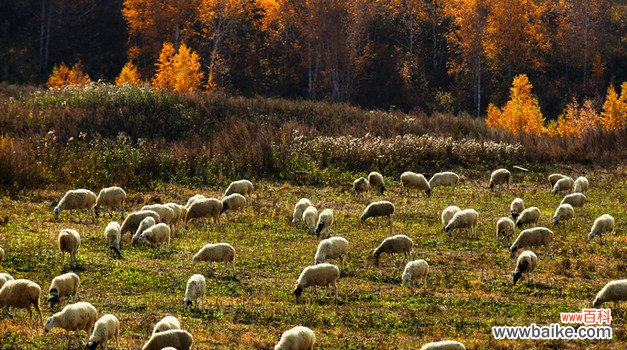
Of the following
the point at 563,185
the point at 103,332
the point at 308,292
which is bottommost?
the point at 308,292

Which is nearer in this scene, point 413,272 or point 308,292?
point 308,292

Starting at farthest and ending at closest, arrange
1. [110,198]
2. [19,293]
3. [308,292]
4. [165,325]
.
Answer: [110,198] → [308,292] → [19,293] → [165,325]

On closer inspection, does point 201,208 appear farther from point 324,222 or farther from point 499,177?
point 499,177

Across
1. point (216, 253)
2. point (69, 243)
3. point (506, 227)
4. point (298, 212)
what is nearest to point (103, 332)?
point (216, 253)

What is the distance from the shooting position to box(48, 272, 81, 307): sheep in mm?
17000

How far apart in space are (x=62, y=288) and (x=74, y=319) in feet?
7.93

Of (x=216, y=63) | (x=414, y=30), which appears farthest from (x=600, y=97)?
(x=216, y=63)

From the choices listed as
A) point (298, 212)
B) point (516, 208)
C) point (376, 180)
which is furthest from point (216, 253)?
point (376, 180)

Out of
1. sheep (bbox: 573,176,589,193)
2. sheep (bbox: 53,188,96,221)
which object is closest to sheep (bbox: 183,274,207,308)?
sheep (bbox: 53,188,96,221)

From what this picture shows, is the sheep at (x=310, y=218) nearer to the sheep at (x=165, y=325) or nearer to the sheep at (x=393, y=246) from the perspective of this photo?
the sheep at (x=393, y=246)

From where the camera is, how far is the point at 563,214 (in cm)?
2797

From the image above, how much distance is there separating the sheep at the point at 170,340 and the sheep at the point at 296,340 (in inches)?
55.2

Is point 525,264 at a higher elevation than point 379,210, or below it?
higher

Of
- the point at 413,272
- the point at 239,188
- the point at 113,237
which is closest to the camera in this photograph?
the point at 413,272
